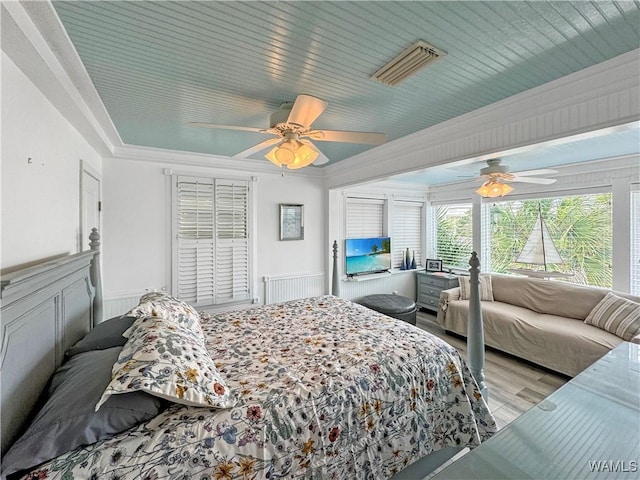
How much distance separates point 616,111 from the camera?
1.62 meters

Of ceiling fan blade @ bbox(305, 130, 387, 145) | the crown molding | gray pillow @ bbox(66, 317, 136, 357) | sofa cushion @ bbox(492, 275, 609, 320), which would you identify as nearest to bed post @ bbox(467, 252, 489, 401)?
ceiling fan blade @ bbox(305, 130, 387, 145)

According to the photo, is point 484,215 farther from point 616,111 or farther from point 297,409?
point 297,409

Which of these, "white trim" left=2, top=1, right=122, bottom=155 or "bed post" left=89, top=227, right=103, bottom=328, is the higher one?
"white trim" left=2, top=1, right=122, bottom=155

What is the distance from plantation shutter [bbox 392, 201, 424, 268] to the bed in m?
3.51

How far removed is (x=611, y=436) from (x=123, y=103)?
3266mm

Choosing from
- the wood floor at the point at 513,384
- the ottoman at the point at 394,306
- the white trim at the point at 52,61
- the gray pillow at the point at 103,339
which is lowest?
the wood floor at the point at 513,384

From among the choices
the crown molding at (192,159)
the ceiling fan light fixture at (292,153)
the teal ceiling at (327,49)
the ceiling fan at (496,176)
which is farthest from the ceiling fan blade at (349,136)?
the ceiling fan at (496,176)

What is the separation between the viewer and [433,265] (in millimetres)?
5426

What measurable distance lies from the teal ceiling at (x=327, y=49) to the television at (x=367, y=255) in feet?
9.26

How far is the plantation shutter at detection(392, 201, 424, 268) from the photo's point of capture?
545 cm

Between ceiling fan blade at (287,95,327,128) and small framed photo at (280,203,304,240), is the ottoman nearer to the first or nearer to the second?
Answer: small framed photo at (280,203,304,240)

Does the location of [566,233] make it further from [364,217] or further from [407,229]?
→ [364,217]

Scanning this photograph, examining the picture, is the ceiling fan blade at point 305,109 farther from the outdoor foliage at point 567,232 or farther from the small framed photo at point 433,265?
the small framed photo at point 433,265

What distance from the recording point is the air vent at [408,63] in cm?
149
